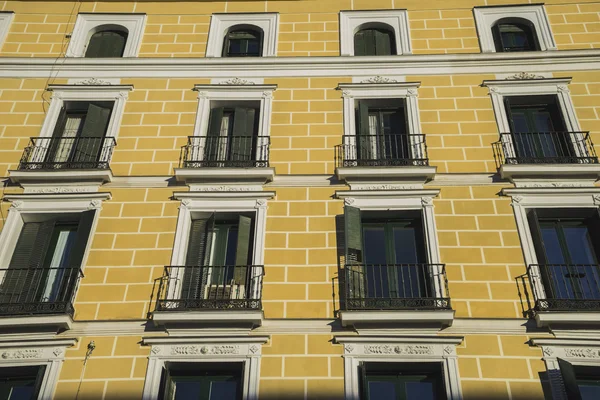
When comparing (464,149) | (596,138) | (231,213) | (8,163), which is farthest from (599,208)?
(8,163)

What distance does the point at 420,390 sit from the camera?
12.4 metres

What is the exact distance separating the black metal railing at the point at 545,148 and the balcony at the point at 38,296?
9911 millimetres

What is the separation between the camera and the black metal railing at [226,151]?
15703mm

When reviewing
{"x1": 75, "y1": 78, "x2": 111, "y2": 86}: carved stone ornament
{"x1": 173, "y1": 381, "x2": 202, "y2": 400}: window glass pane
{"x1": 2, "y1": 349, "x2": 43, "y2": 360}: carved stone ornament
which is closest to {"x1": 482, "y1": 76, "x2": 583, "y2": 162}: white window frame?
{"x1": 173, "y1": 381, "x2": 202, "y2": 400}: window glass pane

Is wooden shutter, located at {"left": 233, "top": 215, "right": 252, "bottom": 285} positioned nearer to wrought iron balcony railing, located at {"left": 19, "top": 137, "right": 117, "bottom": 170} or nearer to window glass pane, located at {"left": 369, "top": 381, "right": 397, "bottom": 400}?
window glass pane, located at {"left": 369, "top": 381, "right": 397, "bottom": 400}

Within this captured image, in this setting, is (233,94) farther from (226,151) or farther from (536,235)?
(536,235)

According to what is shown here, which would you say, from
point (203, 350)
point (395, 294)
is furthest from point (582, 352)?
point (203, 350)

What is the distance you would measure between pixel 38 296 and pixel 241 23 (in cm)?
960

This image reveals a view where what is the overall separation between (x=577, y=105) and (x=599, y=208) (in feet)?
11.1

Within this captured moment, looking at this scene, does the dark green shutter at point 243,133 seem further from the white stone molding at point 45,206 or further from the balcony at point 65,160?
the white stone molding at point 45,206

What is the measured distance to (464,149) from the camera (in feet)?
52.2

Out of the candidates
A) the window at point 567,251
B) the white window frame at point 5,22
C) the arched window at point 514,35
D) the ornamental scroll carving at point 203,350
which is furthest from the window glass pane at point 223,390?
the white window frame at point 5,22

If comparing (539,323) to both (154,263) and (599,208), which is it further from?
(154,263)

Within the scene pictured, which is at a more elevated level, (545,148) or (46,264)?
(545,148)
